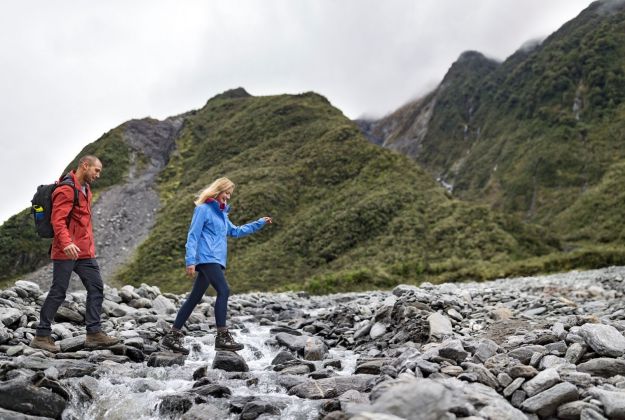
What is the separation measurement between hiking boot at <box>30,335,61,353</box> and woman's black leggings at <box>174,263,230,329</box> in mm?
1931

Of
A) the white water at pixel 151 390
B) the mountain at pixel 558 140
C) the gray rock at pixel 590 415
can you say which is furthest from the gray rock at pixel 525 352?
the mountain at pixel 558 140

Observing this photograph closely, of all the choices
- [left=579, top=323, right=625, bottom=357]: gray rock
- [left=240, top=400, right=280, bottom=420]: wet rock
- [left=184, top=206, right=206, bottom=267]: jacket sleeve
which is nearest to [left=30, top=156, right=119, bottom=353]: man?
[left=184, top=206, right=206, bottom=267]: jacket sleeve

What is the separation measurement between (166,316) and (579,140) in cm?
12870

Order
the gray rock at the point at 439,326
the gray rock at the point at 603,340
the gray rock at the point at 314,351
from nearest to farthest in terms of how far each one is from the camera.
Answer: the gray rock at the point at 603,340 → the gray rock at the point at 314,351 → the gray rock at the point at 439,326

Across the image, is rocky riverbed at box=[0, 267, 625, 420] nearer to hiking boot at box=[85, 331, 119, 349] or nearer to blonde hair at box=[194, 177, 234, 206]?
hiking boot at box=[85, 331, 119, 349]

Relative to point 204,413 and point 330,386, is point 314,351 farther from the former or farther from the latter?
point 204,413

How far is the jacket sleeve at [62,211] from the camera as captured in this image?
755cm

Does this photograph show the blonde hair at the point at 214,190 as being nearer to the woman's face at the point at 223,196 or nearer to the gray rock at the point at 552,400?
the woman's face at the point at 223,196

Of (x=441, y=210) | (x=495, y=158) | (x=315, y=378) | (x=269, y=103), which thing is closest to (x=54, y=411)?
(x=315, y=378)

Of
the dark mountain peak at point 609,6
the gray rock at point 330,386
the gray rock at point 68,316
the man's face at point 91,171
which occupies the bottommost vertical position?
the gray rock at point 330,386

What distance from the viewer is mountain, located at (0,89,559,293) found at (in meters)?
43.2

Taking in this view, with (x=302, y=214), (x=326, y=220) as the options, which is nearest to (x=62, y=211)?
(x=326, y=220)

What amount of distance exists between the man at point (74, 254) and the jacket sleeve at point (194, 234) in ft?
5.33

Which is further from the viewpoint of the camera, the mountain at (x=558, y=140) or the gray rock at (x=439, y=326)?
the mountain at (x=558, y=140)
